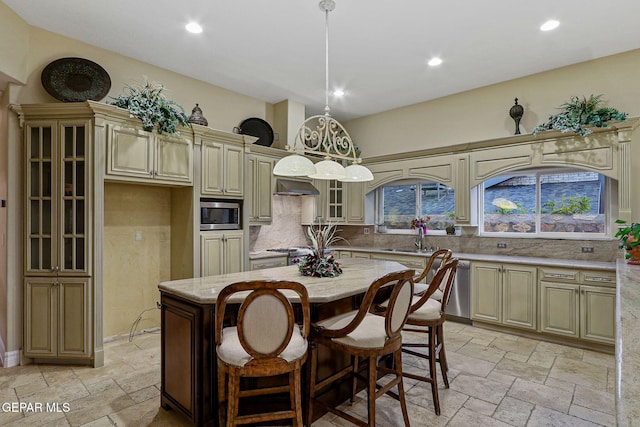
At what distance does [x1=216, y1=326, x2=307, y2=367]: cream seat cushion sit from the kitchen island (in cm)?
22

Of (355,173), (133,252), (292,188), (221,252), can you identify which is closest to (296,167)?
(355,173)

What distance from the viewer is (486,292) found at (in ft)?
14.1

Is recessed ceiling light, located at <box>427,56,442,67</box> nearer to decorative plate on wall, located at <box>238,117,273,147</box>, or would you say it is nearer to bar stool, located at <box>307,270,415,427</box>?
decorative plate on wall, located at <box>238,117,273,147</box>

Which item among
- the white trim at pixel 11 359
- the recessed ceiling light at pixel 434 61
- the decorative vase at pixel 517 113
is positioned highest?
the recessed ceiling light at pixel 434 61

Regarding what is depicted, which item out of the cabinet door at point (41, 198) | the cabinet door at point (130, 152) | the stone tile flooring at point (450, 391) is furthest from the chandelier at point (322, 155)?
the cabinet door at point (41, 198)

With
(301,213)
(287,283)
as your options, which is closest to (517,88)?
(301,213)

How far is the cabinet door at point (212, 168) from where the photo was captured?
415cm

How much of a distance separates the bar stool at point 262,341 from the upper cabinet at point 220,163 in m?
2.62

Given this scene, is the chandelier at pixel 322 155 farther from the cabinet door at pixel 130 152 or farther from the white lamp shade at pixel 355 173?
the cabinet door at pixel 130 152

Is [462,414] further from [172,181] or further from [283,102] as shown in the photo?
[283,102]

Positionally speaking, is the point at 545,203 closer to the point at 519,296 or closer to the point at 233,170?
the point at 519,296

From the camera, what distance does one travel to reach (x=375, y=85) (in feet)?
15.5

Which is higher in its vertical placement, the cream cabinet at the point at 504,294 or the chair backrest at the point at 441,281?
the chair backrest at the point at 441,281

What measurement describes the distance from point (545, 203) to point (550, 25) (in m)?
2.20
